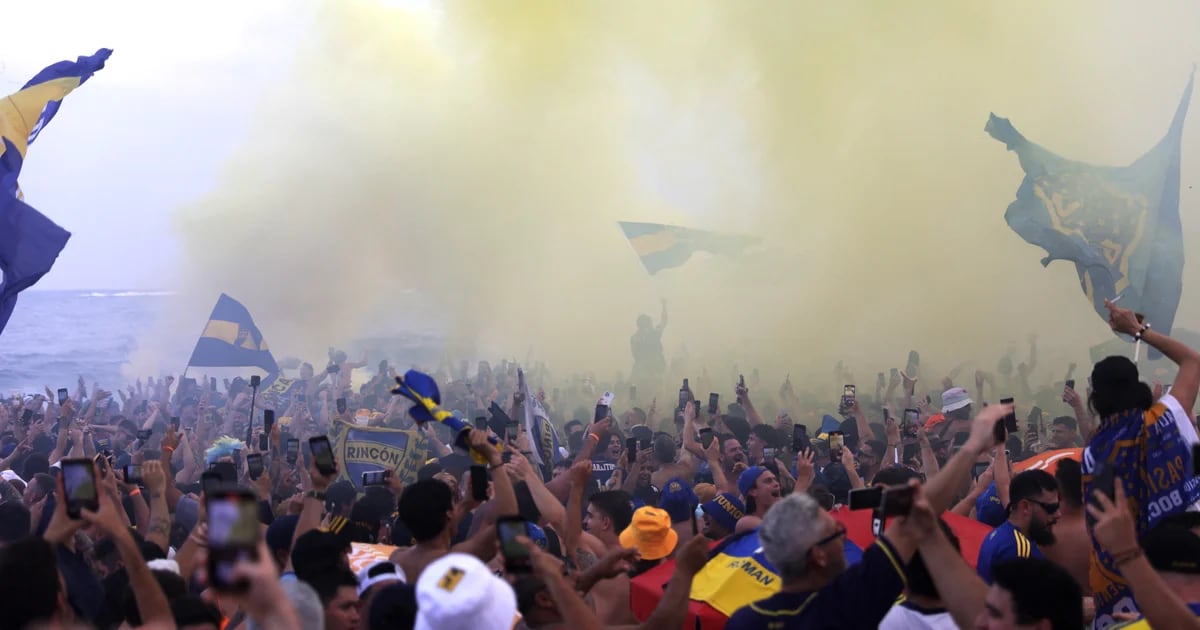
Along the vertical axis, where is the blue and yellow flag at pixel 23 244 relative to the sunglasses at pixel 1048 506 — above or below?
above

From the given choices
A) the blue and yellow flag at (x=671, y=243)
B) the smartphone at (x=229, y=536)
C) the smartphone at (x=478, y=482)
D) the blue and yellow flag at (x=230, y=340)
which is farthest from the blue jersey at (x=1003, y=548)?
the blue and yellow flag at (x=671, y=243)

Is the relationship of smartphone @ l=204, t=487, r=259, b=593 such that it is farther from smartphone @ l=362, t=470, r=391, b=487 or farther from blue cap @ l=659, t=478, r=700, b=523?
blue cap @ l=659, t=478, r=700, b=523

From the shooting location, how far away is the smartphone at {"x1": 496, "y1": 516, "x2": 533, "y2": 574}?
2.27 metres

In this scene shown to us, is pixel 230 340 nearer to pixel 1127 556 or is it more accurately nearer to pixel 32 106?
pixel 32 106

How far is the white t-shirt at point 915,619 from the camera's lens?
8.25 ft

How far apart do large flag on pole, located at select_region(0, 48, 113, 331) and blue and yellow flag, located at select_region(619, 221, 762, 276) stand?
6128 mm

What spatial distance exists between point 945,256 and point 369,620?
13.0 m

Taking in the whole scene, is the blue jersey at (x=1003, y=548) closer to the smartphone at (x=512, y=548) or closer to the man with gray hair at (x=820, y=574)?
the man with gray hair at (x=820, y=574)

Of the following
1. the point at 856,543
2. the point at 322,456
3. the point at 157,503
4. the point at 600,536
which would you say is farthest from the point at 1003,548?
the point at 157,503

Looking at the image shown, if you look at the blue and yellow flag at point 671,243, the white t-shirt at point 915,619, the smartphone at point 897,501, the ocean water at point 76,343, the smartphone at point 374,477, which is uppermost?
the blue and yellow flag at point 671,243

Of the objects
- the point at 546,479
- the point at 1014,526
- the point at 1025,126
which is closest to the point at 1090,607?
the point at 1014,526

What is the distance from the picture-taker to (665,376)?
14.4m

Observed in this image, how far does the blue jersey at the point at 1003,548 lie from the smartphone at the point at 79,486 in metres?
2.63

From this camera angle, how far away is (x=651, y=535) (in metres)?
3.90
